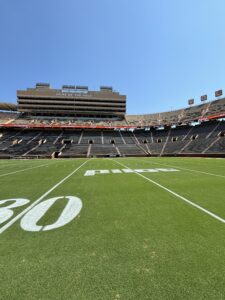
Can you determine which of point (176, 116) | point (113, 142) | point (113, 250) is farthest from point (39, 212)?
point (176, 116)

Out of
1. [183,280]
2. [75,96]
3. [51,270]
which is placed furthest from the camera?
[75,96]

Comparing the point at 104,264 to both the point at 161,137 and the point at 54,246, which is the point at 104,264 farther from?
the point at 161,137

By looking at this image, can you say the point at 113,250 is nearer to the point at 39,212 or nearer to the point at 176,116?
the point at 39,212

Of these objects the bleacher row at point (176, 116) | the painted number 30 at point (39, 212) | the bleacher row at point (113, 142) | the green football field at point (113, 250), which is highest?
the bleacher row at point (176, 116)

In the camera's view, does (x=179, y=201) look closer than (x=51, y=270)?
No

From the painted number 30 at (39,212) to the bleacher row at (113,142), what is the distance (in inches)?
1756

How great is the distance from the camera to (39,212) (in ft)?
16.2

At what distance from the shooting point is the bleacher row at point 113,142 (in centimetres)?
5075

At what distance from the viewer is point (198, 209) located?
505 centimetres

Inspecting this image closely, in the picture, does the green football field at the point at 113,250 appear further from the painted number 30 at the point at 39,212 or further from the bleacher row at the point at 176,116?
the bleacher row at the point at 176,116

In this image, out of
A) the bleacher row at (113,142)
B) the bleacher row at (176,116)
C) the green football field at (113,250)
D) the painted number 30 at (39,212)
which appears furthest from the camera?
the bleacher row at (176,116)

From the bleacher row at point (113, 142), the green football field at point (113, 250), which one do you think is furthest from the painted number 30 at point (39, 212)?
the bleacher row at point (113, 142)

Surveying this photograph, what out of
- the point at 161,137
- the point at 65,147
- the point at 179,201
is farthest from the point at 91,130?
the point at 179,201

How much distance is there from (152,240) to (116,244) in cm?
68
